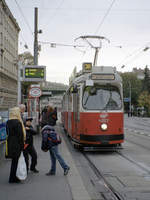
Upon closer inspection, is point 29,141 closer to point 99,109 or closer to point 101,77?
point 99,109

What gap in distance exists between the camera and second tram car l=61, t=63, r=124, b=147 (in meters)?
11.0

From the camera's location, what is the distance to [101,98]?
11375 millimetres

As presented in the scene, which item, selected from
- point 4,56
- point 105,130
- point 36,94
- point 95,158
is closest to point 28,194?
point 95,158

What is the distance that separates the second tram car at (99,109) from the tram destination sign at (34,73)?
645 cm

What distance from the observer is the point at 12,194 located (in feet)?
19.2

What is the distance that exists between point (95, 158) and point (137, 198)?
4796 millimetres

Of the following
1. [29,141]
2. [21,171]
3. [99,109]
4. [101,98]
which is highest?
[101,98]

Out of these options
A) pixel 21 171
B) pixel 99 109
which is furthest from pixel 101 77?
pixel 21 171

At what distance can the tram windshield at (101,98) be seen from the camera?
11305 mm

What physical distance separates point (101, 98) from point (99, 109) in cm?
42

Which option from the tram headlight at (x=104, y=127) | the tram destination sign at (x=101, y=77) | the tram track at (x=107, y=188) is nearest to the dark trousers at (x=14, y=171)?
the tram track at (x=107, y=188)

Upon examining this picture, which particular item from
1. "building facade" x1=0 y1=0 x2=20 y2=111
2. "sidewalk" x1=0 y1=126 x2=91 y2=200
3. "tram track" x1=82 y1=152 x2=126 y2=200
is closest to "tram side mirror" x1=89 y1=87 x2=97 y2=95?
"tram track" x1=82 y1=152 x2=126 y2=200

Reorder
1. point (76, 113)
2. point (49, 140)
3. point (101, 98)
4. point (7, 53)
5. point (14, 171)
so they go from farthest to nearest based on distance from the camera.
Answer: point (7, 53)
point (76, 113)
point (101, 98)
point (49, 140)
point (14, 171)

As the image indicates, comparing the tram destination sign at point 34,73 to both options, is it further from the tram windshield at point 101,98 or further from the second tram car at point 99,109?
the tram windshield at point 101,98
